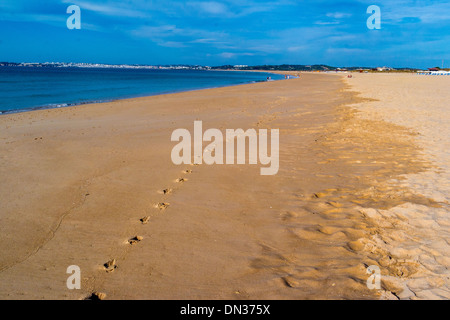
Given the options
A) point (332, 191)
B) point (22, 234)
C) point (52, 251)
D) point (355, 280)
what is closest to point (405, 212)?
point (332, 191)

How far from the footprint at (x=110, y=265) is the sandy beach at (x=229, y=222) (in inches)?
0.8

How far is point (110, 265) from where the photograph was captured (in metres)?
3.19

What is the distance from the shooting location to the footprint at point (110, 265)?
3115 millimetres

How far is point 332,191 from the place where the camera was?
5074 mm

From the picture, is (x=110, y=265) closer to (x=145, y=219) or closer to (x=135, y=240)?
(x=135, y=240)

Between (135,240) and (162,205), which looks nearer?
(135,240)

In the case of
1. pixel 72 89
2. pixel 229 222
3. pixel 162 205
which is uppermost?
pixel 72 89

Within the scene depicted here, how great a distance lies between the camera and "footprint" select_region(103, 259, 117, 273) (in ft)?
10.2

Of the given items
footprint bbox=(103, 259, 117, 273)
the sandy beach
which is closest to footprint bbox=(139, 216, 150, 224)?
the sandy beach

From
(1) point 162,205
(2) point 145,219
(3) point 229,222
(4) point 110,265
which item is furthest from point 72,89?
(4) point 110,265

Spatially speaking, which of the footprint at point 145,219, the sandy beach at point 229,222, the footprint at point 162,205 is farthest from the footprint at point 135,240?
the footprint at point 162,205

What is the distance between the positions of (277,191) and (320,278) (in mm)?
2276

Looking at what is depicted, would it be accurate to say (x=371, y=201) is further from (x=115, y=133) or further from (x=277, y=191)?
(x=115, y=133)

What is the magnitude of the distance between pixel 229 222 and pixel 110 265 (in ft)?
5.38
